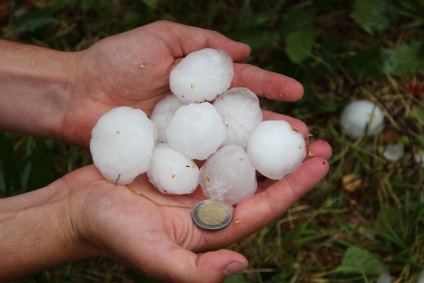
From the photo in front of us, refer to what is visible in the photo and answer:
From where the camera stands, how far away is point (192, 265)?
130 centimetres

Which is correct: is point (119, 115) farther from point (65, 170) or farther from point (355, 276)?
point (355, 276)

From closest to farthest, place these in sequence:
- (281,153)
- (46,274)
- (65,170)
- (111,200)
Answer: (111,200), (281,153), (46,274), (65,170)

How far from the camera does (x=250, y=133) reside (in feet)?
5.71

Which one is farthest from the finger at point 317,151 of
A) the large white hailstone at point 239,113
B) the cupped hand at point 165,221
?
the large white hailstone at point 239,113

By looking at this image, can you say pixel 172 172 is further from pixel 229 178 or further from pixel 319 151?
pixel 319 151

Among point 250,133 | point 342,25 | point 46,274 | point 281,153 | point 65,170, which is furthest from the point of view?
point 342,25

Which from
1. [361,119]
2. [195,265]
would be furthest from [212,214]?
[361,119]

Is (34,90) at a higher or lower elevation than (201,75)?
lower

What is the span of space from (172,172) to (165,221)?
0.58 feet

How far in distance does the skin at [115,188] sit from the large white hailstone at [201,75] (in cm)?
8

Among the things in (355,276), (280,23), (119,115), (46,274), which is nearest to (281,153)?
(119,115)

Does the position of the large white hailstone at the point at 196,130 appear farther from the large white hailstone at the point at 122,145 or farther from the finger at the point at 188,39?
the finger at the point at 188,39

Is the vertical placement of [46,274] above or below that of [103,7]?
below

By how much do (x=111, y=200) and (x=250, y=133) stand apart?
18.7 inches
